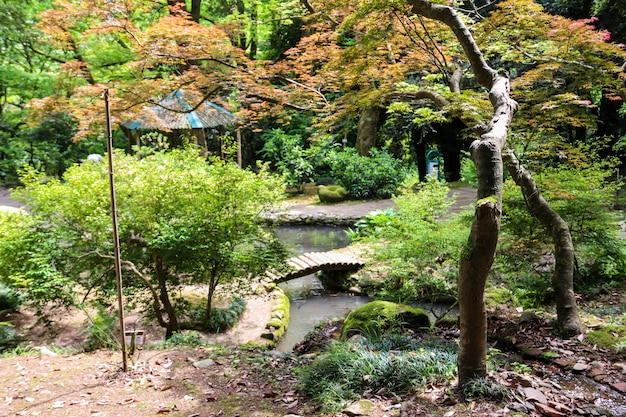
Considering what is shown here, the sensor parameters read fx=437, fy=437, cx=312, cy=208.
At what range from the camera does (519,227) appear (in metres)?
4.79

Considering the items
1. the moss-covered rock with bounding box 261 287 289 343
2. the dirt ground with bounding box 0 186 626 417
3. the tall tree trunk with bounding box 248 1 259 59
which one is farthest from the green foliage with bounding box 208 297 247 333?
the tall tree trunk with bounding box 248 1 259 59

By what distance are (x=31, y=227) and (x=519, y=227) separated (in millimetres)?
5248

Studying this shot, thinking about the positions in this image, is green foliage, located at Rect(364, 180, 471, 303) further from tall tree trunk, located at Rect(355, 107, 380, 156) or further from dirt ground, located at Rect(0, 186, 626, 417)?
tall tree trunk, located at Rect(355, 107, 380, 156)

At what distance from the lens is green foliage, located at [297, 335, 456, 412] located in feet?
9.36

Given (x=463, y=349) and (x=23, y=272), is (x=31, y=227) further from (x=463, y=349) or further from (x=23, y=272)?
(x=463, y=349)

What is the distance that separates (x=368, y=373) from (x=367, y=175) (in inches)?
428

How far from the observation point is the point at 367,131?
15.0 metres

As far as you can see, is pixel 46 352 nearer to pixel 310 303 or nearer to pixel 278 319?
pixel 278 319

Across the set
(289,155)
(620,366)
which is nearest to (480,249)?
(620,366)

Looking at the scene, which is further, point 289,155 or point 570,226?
point 289,155

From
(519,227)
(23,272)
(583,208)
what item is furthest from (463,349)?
(23,272)

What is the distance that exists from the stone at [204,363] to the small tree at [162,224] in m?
1.21

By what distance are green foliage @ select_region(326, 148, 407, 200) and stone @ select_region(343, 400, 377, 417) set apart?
10.9 meters

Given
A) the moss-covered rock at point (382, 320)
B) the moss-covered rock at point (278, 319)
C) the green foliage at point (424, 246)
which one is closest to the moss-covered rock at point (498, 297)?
the green foliage at point (424, 246)
